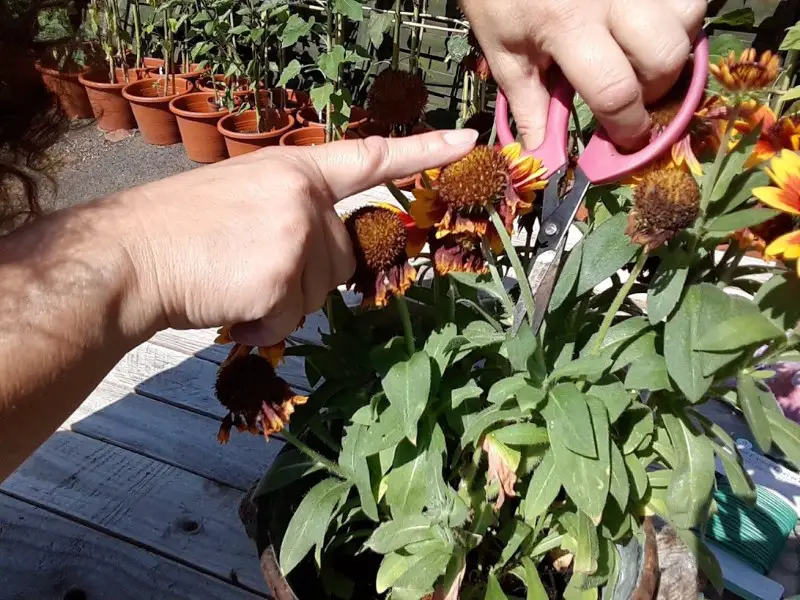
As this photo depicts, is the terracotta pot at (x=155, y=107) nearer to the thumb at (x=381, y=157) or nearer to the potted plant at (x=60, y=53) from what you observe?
the potted plant at (x=60, y=53)

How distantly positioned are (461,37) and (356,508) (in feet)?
5.98

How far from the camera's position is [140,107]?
128 inches

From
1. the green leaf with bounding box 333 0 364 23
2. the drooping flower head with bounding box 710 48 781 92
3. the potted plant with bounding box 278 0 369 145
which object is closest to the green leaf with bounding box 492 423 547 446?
the drooping flower head with bounding box 710 48 781 92

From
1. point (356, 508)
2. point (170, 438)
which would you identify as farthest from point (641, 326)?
point (170, 438)

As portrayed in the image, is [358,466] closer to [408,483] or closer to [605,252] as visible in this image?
[408,483]

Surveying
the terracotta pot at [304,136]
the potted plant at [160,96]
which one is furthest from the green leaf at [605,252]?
the potted plant at [160,96]

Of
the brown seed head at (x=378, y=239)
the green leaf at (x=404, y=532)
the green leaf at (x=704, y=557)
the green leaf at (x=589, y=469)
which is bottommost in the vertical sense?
the green leaf at (x=704, y=557)

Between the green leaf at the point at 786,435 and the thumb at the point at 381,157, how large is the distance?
1.28ft

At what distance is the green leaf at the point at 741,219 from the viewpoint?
0.56 metres

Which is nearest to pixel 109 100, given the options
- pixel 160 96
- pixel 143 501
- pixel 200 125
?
pixel 160 96

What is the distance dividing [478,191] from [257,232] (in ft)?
0.62

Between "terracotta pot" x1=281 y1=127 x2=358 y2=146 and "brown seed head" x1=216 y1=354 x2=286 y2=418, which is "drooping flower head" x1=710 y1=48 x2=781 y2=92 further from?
"terracotta pot" x1=281 y1=127 x2=358 y2=146

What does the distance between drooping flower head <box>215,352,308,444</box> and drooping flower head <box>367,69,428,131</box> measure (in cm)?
31

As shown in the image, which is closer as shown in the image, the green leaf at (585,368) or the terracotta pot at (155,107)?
the green leaf at (585,368)
